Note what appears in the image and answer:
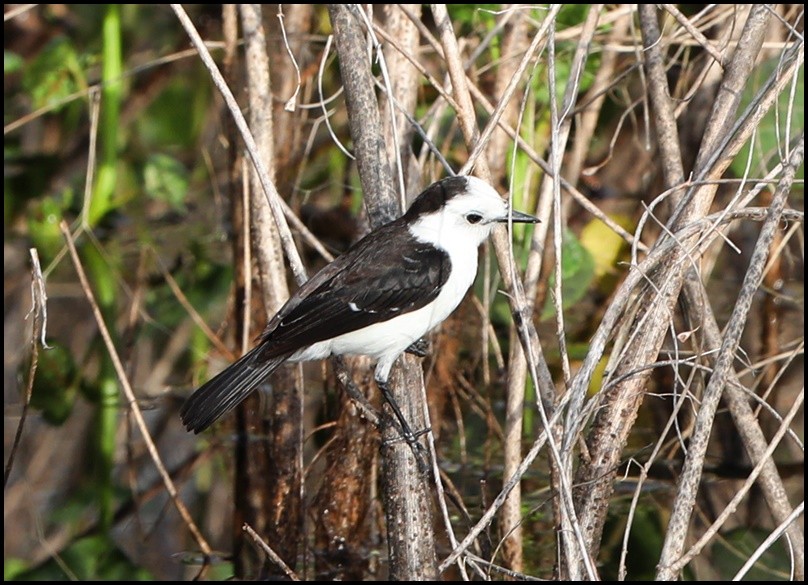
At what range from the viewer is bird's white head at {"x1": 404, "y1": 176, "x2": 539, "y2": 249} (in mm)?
3686

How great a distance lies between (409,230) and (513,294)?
1.97 feet

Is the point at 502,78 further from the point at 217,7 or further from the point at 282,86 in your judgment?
the point at 217,7

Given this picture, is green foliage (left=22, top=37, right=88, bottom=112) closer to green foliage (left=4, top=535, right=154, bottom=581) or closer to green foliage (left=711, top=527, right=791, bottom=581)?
green foliage (left=4, top=535, right=154, bottom=581)

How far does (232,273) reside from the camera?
6223 millimetres

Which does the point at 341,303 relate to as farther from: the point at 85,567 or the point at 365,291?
the point at 85,567

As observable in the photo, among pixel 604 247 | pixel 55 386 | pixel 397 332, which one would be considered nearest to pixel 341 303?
pixel 397 332

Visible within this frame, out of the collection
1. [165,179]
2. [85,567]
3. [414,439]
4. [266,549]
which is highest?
[165,179]

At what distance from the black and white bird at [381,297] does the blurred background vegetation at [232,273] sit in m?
0.27

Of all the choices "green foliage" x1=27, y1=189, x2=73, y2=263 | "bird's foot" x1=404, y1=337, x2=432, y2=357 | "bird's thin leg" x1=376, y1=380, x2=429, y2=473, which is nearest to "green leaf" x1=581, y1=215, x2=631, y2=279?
"bird's foot" x1=404, y1=337, x2=432, y2=357

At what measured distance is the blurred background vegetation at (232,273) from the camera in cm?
478

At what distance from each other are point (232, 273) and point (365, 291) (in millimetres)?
2592

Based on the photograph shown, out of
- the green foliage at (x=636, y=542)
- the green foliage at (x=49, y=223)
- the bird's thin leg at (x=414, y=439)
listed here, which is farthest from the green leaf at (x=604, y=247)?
the green foliage at (x=49, y=223)

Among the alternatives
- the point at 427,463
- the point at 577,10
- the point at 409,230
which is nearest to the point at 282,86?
the point at 577,10

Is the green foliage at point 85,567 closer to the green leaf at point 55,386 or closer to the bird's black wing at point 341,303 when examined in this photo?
the green leaf at point 55,386
